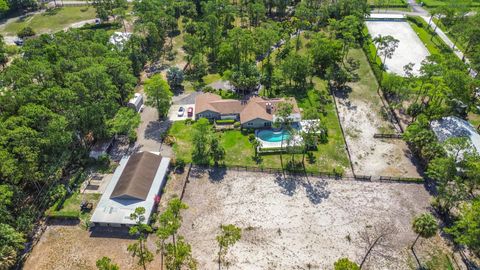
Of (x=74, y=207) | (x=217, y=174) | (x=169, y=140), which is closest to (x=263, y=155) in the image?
(x=217, y=174)

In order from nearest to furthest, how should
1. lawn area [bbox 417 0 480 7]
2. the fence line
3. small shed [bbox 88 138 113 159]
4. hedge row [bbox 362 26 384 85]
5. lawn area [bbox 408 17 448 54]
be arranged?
the fence line, small shed [bbox 88 138 113 159], hedge row [bbox 362 26 384 85], lawn area [bbox 408 17 448 54], lawn area [bbox 417 0 480 7]

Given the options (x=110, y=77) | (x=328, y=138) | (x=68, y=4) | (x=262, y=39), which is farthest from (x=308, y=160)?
(x=68, y=4)

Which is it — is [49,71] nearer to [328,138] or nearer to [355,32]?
[328,138]

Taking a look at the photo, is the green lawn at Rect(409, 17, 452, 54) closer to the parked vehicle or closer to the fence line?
the fence line

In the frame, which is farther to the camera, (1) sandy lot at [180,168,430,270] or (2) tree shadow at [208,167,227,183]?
(2) tree shadow at [208,167,227,183]

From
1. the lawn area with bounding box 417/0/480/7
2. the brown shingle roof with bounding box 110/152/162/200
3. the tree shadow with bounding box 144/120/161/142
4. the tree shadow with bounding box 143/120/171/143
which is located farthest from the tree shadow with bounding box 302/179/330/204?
the lawn area with bounding box 417/0/480/7

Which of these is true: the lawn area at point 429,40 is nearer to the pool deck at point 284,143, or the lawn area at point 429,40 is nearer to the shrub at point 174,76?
the pool deck at point 284,143
